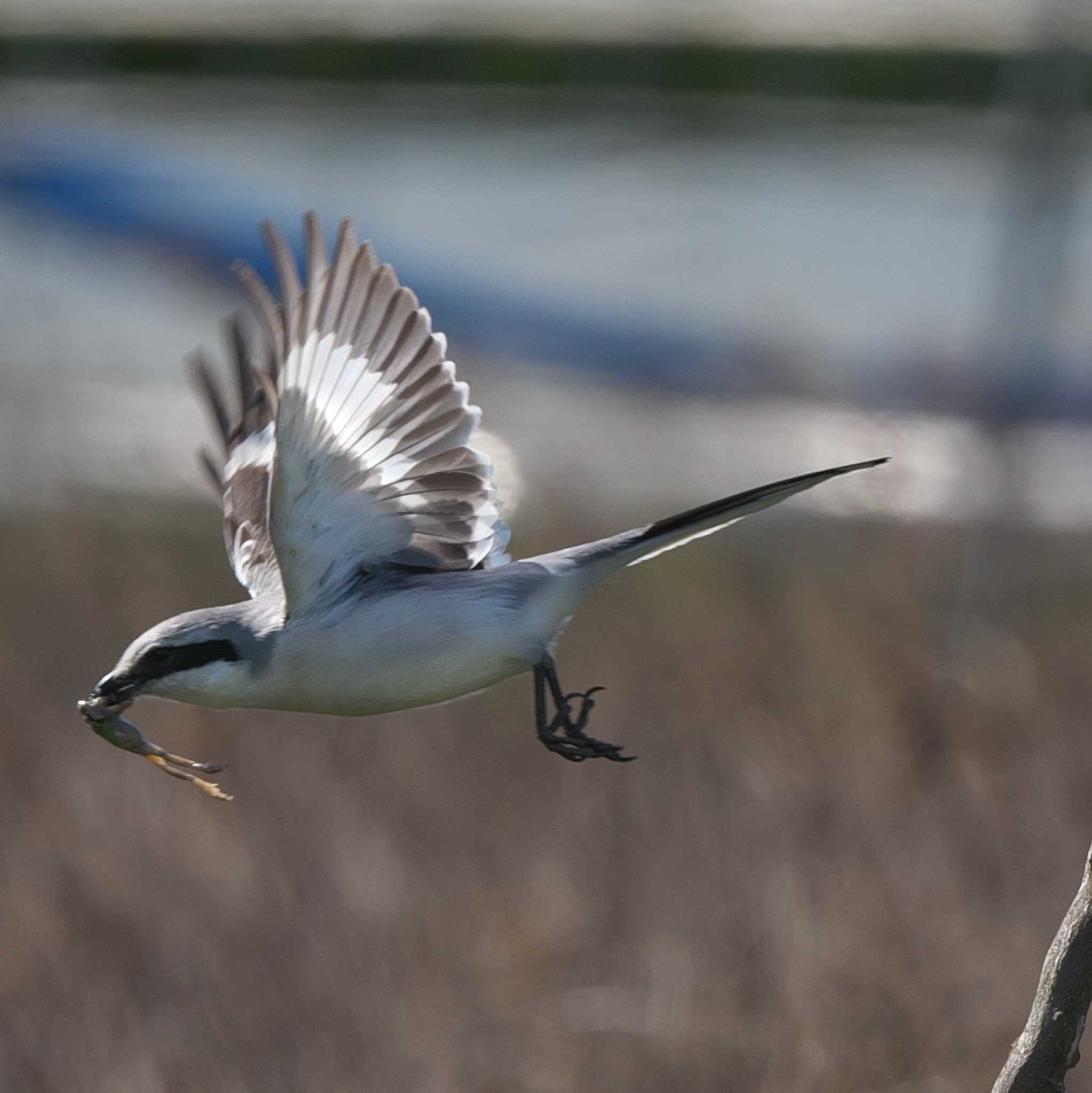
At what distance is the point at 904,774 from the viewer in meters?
4.84

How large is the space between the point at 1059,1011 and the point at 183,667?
70 centimetres

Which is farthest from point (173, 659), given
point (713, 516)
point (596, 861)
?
point (596, 861)

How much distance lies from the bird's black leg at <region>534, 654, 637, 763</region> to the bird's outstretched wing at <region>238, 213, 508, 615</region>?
0.61 ft

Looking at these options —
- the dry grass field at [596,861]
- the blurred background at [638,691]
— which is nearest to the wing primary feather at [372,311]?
the blurred background at [638,691]

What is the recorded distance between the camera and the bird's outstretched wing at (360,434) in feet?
4.56

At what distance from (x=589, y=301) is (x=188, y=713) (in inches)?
181

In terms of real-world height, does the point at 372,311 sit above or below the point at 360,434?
above

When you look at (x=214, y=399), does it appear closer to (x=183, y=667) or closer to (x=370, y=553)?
(x=370, y=553)

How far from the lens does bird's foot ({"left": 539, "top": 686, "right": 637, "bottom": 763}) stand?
4.43 feet

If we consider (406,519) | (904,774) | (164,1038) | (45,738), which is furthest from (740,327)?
(406,519)

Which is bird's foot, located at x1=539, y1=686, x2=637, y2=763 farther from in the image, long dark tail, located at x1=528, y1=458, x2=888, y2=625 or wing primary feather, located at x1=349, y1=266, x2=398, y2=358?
wing primary feather, located at x1=349, y1=266, x2=398, y2=358

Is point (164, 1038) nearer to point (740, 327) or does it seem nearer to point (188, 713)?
point (188, 713)

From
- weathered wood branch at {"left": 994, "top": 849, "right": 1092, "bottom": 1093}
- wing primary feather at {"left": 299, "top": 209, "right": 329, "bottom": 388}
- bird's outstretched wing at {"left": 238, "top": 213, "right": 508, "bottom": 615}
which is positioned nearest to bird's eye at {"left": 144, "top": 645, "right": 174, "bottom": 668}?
bird's outstretched wing at {"left": 238, "top": 213, "right": 508, "bottom": 615}

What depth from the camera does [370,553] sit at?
1474 millimetres
